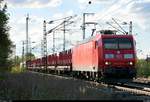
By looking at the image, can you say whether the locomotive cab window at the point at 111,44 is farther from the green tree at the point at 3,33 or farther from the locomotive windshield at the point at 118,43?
the green tree at the point at 3,33

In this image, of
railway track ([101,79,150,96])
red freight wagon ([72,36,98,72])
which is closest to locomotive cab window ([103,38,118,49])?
red freight wagon ([72,36,98,72])

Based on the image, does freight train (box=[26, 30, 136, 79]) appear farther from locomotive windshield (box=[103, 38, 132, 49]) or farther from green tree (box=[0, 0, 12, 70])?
green tree (box=[0, 0, 12, 70])

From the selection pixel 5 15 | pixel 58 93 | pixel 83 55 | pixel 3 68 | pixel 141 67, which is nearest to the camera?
pixel 58 93

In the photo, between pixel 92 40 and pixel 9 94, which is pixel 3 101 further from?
pixel 92 40

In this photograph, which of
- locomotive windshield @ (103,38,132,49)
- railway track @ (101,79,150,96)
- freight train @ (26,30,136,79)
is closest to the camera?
railway track @ (101,79,150,96)

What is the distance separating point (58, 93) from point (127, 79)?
1325cm

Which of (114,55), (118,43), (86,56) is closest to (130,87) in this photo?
(114,55)

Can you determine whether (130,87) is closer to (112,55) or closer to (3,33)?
(112,55)

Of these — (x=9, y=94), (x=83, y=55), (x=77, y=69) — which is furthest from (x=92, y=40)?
(x=9, y=94)

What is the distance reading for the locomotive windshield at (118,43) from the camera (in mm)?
33594

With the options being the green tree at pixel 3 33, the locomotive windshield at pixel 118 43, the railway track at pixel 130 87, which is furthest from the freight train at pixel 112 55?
the green tree at pixel 3 33

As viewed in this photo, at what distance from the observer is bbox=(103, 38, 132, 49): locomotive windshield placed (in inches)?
1323

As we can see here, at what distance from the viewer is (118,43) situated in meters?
33.7

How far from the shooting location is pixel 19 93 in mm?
20516
